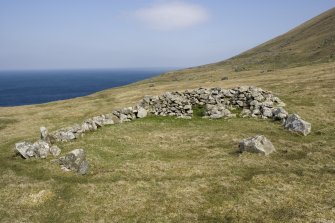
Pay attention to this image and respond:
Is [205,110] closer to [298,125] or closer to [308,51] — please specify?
[298,125]

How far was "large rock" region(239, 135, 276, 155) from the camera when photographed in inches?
1256

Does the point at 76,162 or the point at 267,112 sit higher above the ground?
the point at 267,112

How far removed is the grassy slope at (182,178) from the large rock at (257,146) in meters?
0.81

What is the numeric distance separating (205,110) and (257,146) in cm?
1722

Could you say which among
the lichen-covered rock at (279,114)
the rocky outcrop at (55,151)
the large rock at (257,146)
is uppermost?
the lichen-covered rock at (279,114)

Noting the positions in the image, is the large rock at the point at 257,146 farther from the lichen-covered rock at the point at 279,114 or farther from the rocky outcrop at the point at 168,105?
the rocky outcrop at the point at 168,105

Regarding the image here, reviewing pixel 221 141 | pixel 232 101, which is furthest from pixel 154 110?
pixel 221 141

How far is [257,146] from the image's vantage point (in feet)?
→ 105

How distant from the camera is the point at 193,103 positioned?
52.2 m

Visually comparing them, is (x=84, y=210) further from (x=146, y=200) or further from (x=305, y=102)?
(x=305, y=102)

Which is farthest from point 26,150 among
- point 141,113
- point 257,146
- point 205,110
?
point 205,110

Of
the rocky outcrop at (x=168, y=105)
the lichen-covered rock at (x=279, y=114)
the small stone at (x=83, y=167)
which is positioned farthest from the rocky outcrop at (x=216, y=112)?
the small stone at (x=83, y=167)

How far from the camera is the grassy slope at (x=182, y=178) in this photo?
22.7 metres

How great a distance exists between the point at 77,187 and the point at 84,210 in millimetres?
3680
